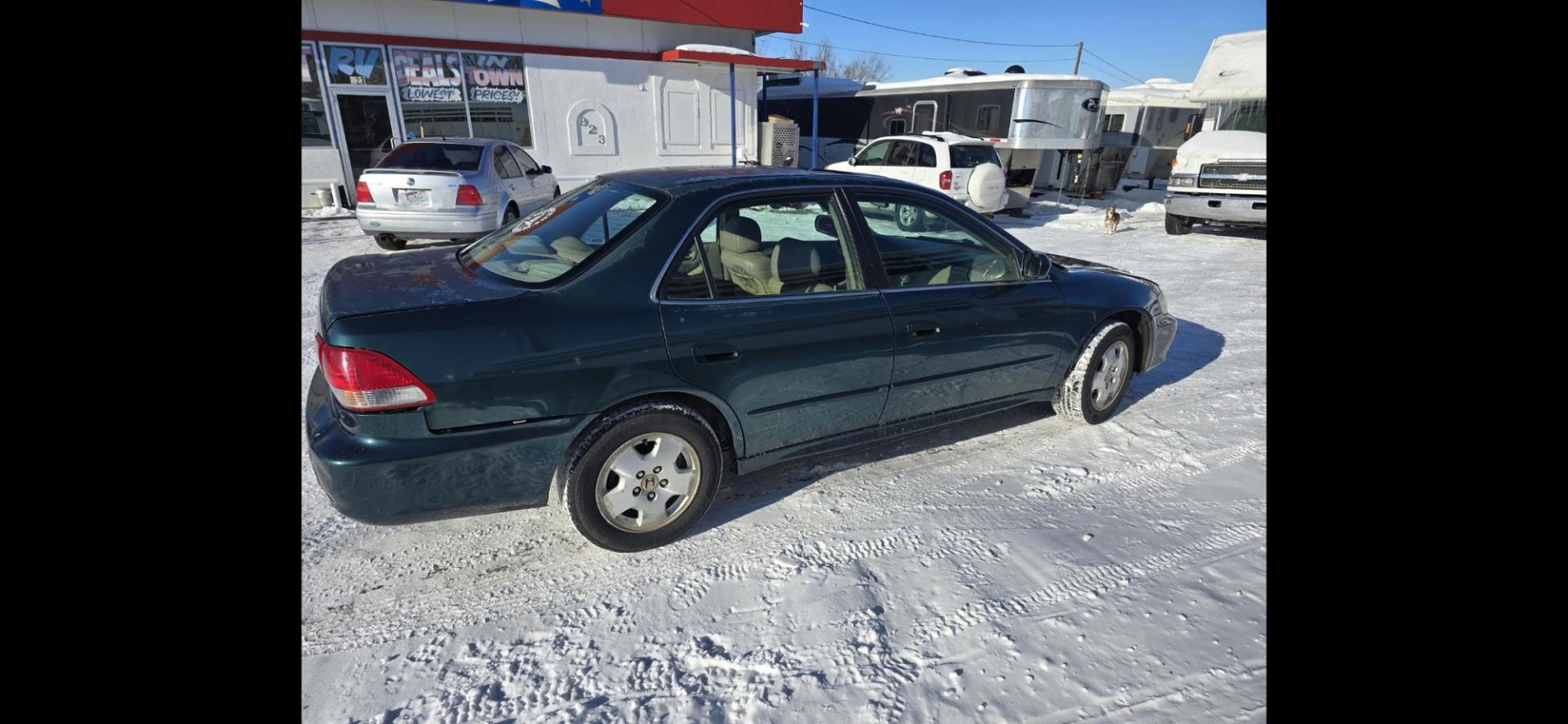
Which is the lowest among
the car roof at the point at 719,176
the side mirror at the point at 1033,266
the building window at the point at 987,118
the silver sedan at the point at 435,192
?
the side mirror at the point at 1033,266

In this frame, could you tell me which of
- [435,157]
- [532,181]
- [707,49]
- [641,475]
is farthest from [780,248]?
[707,49]

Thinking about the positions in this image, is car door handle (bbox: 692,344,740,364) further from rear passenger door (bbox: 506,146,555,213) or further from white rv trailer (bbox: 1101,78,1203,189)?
white rv trailer (bbox: 1101,78,1203,189)

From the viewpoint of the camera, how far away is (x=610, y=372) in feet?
8.16

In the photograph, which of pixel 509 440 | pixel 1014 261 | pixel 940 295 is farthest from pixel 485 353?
pixel 1014 261

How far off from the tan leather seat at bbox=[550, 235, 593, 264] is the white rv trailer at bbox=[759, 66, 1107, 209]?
457 inches

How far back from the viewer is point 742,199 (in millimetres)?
2926

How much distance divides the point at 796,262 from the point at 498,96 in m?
12.5

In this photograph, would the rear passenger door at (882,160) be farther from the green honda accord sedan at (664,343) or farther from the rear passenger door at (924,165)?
the green honda accord sedan at (664,343)

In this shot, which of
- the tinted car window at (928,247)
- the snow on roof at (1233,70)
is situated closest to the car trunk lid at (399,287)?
the tinted car window at (928,247)

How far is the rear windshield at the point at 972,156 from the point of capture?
40.2ft

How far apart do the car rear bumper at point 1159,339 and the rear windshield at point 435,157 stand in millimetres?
7460

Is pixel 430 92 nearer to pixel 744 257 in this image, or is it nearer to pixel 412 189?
pixel 412 189

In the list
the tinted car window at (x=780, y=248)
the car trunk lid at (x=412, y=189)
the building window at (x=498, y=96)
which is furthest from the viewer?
the building window at (x=498, y=96)
